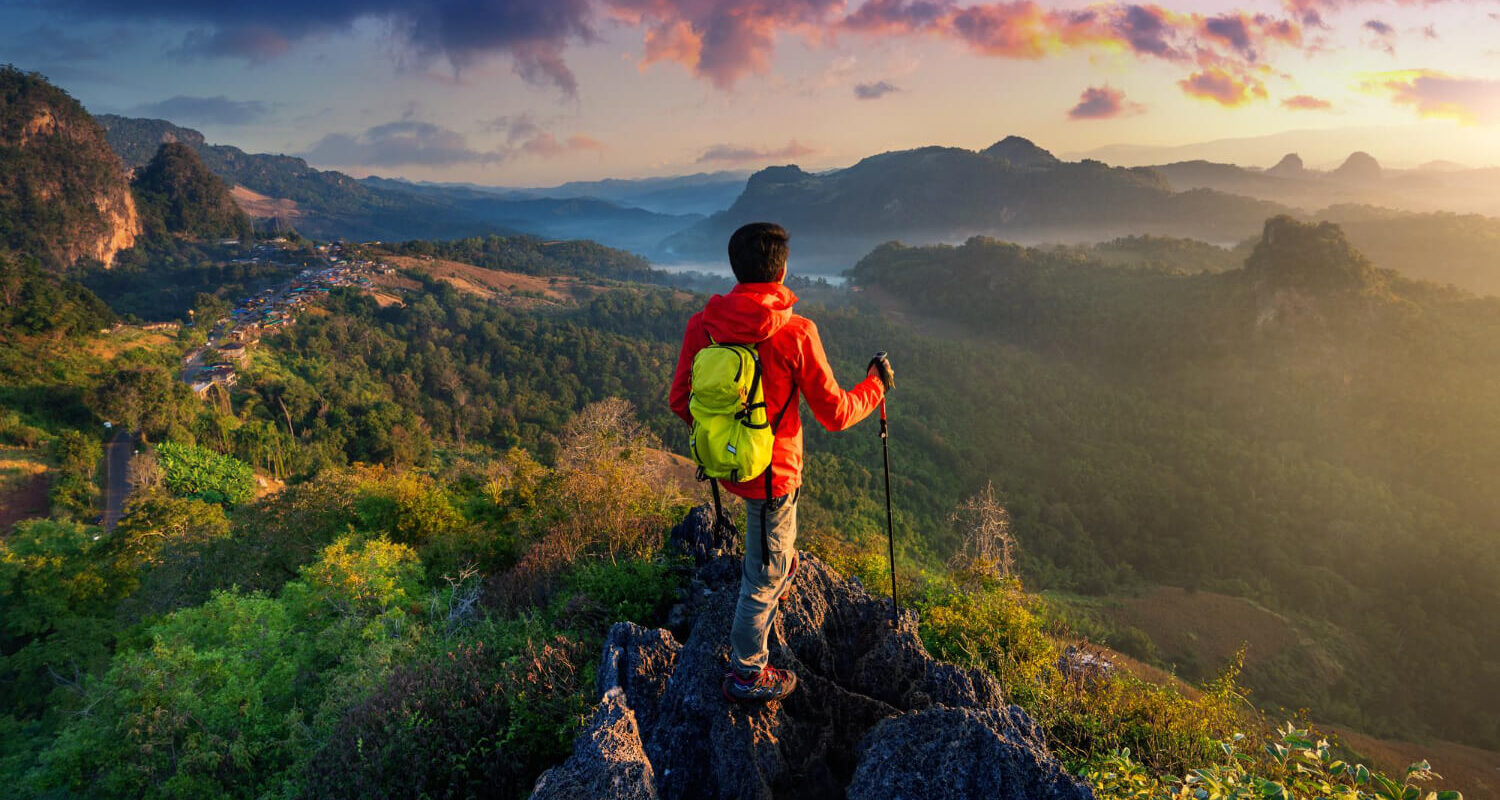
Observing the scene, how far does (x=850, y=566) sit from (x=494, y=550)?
6170mm

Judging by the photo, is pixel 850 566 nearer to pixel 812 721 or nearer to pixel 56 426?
pixel 812 721

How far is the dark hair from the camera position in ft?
12.1

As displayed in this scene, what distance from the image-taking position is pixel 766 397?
3.73 m

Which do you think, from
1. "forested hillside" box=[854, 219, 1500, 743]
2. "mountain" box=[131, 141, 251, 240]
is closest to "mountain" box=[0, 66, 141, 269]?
"mountain" box=[131, 141, 251, 240]

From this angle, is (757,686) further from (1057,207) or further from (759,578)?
(1057,207)

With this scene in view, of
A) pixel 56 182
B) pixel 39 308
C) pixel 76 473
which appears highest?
pixel 56 182

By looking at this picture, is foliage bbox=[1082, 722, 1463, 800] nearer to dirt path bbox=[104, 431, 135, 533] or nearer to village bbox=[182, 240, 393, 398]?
dirt path bbox=[104, 431, 135, 533]

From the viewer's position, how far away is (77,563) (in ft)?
57.4

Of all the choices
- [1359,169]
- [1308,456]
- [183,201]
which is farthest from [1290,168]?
[183,201]

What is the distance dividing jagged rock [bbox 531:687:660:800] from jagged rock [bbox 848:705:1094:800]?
4.28 feet

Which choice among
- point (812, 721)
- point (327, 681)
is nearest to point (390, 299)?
point (327, 681)

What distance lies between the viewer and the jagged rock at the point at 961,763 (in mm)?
3471

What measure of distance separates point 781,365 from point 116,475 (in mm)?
45589

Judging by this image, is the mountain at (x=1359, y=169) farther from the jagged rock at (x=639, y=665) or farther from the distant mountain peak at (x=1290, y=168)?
the jagged rock at (x=639, y=665)
